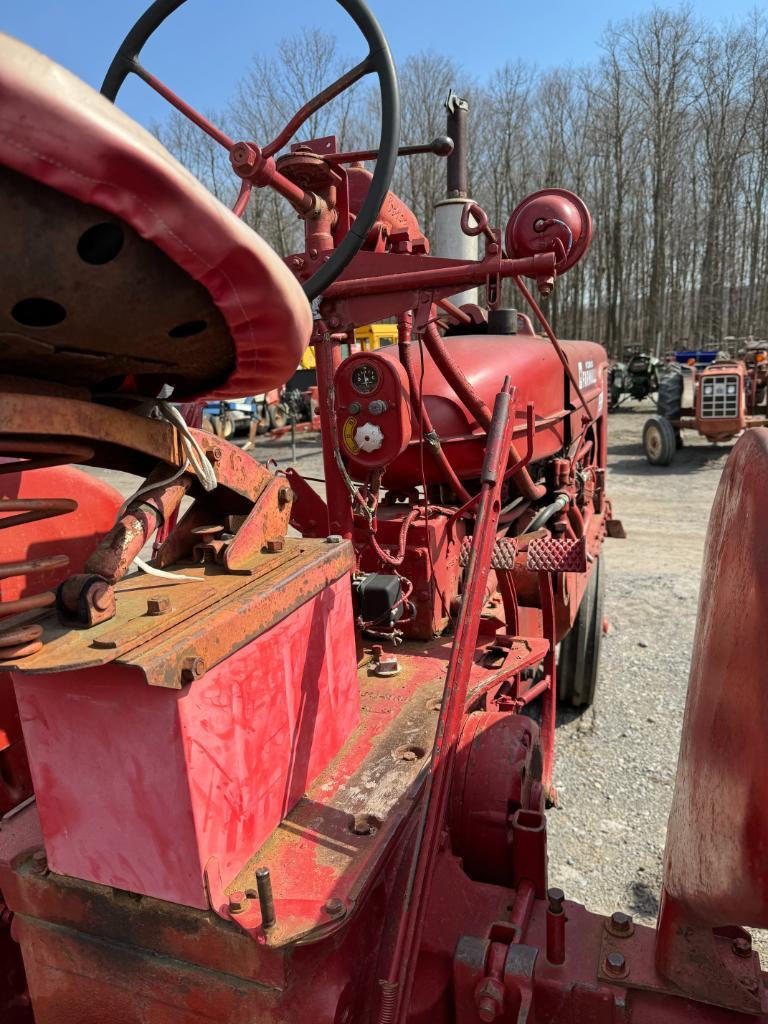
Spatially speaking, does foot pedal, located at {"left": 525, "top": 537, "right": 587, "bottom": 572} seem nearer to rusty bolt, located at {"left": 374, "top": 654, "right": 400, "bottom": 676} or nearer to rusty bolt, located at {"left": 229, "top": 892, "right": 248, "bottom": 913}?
rusty bolt, located at {"left": 374, "top": 654, "right": 400, "bottom": 676}

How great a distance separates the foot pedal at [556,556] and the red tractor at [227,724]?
0.80 m

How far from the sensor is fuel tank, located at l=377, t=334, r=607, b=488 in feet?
9.31

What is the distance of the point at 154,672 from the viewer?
976mm

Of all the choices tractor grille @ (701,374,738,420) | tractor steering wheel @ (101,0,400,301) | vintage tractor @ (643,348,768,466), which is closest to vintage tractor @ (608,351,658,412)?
vintage tractor @ (643,348,768,466)

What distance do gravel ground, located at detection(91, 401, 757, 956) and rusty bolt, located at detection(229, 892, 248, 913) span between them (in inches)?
71.5

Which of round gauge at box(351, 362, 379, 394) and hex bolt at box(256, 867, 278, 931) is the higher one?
round gauge at box(351, 362, 379, 394)

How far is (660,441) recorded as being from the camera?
10.7m

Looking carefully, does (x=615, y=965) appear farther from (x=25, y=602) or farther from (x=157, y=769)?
(x=25, y=602)

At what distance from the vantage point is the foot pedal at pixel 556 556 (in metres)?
2.60

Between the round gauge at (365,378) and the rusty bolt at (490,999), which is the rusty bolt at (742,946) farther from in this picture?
the round gauge at (365,378)

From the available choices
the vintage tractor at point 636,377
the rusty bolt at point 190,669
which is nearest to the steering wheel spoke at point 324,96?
the rusty bolt at point 190,669

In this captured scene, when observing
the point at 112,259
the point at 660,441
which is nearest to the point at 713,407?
the point at 660,441

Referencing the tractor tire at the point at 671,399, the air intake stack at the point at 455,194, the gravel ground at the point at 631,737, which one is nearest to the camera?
the gravel ground at the point at 631,737

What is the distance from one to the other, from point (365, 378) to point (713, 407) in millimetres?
8816
